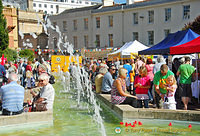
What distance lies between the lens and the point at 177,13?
3747 centimetres

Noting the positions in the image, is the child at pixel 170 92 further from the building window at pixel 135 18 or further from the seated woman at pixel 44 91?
the building window at pixel 135 18

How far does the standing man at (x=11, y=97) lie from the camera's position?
7.15 metres

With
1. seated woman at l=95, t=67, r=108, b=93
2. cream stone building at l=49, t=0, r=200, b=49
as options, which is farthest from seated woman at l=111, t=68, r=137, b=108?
cream stone building at l=49, t=0, r=200, b=49

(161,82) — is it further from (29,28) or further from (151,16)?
(29,28)

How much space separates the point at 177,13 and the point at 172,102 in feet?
102

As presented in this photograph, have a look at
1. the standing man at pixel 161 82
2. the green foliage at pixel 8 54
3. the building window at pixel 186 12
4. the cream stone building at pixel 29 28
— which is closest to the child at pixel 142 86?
the standing man at pixel 161 82

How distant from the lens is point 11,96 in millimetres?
7180

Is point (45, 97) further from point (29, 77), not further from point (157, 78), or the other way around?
point (29, 77)

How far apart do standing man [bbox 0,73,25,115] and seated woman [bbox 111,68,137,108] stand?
2.80 metres

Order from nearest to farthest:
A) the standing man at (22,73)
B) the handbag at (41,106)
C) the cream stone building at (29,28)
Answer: the handbag at (41,106)
the standing man at (22,73)
the cream stone building at (29,28)

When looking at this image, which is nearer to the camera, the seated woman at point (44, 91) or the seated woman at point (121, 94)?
the seated woman at point (44, 91)

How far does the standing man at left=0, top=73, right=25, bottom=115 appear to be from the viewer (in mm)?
7152

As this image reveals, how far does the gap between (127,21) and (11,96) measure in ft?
120

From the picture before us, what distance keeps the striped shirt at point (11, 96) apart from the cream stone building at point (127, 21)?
105 feet
